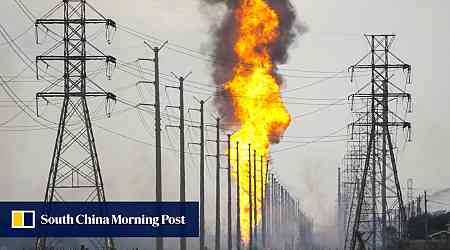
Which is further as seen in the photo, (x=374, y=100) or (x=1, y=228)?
(x=374, y=100)

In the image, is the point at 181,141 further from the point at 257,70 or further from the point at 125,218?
the point at 257,70

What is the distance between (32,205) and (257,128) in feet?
275

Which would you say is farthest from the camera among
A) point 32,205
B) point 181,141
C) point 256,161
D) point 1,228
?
point 256,161

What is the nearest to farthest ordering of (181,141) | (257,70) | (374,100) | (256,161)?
(181,141) < (374,100) < (257,70) < (256,161)

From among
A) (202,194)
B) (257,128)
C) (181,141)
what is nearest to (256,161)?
(257,128)

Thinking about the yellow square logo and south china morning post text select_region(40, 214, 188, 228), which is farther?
south china morning post text select_region(40, 214, 188, 228)

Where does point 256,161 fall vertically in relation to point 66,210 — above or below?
above

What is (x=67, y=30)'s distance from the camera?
8438cm

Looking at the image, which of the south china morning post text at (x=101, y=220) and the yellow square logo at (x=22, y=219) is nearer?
the yellow square logo at (x=22, y=219)

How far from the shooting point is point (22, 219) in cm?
7919

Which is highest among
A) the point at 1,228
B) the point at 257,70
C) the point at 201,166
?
the point at 257,70

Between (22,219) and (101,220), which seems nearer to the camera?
(22,219)

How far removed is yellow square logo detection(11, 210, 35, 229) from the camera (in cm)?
7819

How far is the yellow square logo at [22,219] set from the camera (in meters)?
78.2
